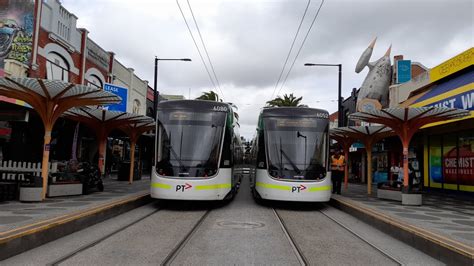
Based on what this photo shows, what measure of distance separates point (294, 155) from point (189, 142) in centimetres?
323

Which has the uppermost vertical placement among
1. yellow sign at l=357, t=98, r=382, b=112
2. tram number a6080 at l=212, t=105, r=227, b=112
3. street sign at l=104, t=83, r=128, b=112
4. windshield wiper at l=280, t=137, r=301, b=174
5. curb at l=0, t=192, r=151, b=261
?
yellow sign at l=357, t=98, r=382, b=112

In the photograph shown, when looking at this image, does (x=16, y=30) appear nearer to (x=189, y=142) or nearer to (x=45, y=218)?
(x=189, y=142)

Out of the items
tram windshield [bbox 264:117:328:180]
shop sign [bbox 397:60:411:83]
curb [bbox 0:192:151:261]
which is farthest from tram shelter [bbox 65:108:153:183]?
shop sign [bbox 397:60:411:83]

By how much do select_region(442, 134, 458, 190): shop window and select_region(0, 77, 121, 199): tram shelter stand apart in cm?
1428

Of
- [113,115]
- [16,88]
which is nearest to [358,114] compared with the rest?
[113,115]

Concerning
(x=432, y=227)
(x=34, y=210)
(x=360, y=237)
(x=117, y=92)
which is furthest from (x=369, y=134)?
(x=117, y=92)

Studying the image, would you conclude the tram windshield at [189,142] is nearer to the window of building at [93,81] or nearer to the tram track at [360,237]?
the tram track at [360,237]

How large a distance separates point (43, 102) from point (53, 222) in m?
5.51

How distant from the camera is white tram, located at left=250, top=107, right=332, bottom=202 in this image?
12.0m

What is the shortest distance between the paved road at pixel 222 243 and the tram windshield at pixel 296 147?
159cm

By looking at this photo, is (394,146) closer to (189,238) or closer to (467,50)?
(467,50)

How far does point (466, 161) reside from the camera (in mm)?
16625

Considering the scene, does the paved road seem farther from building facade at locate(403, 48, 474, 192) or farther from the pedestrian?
building facade at locate(403, 48, 474, 192)

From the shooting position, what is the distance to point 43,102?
11789 millimetres
